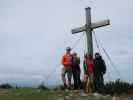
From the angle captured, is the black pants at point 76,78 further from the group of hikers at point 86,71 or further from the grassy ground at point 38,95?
the grassy ground at point 38,95

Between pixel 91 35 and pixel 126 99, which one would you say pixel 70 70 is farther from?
pixel 126 99

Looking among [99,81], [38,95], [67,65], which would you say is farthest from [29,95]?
[99,81]

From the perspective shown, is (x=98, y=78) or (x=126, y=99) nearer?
(x=126, y=99)

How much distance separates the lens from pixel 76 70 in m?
21.0

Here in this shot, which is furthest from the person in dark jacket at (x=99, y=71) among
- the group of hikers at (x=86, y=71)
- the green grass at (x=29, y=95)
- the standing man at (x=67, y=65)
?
Result: the green grass at (x=29, y=95)

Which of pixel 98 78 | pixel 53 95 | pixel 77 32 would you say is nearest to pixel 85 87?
pixel 98 78

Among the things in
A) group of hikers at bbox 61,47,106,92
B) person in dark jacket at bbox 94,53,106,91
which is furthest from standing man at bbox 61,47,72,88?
person in dark jacket at bbox 94,53,106,91

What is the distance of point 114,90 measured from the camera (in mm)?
20062

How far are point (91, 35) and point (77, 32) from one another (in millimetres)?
1141

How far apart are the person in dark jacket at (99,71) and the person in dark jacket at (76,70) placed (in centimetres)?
97

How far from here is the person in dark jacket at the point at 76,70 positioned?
68.5 feet

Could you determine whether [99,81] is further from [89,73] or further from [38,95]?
[38,95]

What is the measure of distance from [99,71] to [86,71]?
628 mm

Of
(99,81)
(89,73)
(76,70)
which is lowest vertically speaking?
(99,81)
